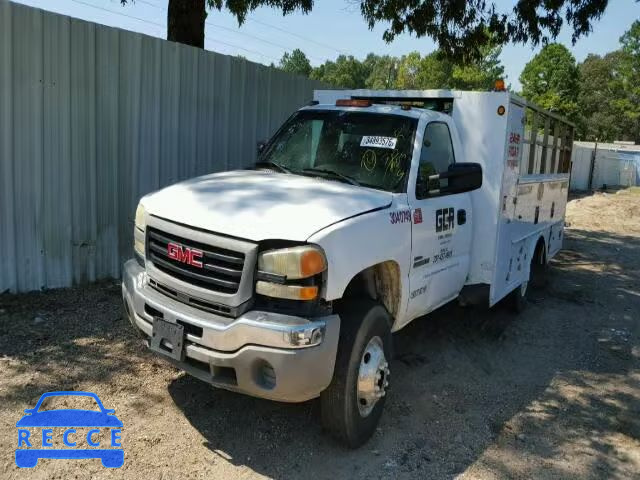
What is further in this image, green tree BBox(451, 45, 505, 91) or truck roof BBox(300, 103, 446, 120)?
green tree BBox(451, 45, 505, 91)

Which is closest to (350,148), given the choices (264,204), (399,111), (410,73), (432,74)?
(399,111)

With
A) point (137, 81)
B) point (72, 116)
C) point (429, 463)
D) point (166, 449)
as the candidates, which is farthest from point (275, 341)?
point (137, 81)

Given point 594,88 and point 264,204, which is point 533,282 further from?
point 594,88

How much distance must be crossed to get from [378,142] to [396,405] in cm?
207

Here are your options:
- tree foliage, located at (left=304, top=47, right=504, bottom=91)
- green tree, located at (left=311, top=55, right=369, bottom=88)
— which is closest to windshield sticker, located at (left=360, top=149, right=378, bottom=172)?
tree foliage, located at (left=304, top=47, right=504, bottom=91)

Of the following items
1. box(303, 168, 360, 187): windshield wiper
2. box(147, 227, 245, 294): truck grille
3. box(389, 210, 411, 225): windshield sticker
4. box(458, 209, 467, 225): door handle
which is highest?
box(303, 168, 360, 187): windshield wiper

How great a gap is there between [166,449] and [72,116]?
3.89 metres

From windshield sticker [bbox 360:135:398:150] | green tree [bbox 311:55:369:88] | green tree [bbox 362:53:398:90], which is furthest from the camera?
green tree [bbox 362:53:398:90]

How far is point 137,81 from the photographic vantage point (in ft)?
21.6

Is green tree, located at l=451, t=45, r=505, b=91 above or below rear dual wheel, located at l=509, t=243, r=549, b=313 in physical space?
above

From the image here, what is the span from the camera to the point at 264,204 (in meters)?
3.59

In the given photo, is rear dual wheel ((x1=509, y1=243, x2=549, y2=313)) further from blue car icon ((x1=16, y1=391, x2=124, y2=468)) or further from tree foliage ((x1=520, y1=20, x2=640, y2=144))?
tree foliage ((x1=520, y1=20, x2=640, y2=144))

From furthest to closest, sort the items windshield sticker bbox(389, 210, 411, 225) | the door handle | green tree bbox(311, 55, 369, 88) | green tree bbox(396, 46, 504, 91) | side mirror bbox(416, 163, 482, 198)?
green tree bbox(311, 55, 369, 88) < green tree bbox(396, 46, 504, 91) < the door handle < side mirror bbox(416, 163, 482, 198) < windshield sticker bbox(389, 210, 411, 225)

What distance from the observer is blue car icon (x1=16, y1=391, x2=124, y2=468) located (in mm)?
3459
